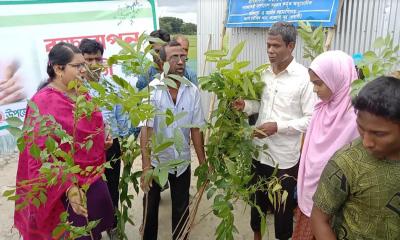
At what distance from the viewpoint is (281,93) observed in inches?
80.8

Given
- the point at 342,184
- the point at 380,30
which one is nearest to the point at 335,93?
the point at 342,184

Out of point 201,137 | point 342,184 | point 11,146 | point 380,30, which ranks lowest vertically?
point 11,146

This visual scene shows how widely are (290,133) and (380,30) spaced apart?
4.16ft

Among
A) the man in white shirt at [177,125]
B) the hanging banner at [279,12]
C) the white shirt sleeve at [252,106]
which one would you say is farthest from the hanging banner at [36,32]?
the white shirt sleeve at [252,106]

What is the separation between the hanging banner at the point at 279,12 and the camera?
283 centimetres

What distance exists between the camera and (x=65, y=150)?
1.54m

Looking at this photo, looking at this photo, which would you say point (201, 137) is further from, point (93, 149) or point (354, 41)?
point (354, 41)

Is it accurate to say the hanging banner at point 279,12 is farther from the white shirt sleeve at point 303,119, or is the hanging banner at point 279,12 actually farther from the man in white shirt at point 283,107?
the white shirt sleeve at point 303,119

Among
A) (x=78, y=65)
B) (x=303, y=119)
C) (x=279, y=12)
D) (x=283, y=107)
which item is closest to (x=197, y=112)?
(x=283, y=107)

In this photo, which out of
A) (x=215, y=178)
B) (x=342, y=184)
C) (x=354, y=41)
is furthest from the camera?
(x=354, y=41)

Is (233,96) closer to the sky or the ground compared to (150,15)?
closer to the ground

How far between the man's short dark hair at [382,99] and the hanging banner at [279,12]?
2.00 metres

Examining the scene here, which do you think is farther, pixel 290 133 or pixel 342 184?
pixel 290 133

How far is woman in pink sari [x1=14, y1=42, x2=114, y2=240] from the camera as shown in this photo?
1564 mm
